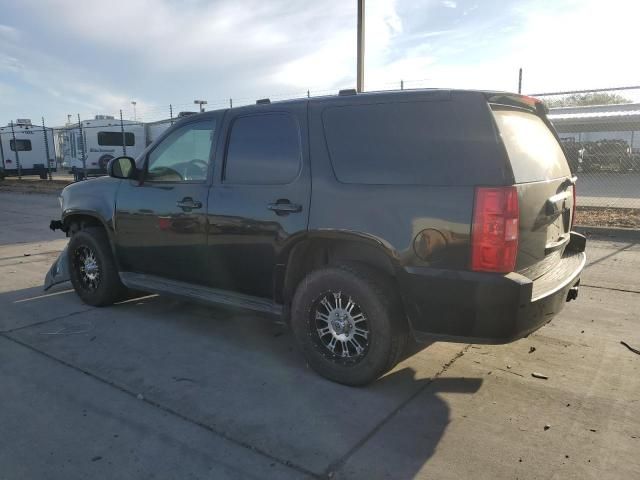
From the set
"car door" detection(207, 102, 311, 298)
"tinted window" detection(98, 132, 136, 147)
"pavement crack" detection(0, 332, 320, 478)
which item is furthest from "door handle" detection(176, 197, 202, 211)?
"tinted window" detection(98, 132, 136, 147)

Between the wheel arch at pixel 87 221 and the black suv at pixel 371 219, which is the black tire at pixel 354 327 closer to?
the black suv at pixel 371 219

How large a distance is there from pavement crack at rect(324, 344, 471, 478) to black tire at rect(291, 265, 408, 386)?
9.7 inches

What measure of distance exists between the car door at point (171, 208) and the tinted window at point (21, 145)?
28.9m

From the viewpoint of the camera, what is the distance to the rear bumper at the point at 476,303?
114 inches

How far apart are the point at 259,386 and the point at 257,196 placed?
136 centimetres

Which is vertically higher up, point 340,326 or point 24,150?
point 24,150

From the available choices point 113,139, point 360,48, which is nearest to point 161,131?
point 113,139

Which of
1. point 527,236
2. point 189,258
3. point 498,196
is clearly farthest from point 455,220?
point 189,258

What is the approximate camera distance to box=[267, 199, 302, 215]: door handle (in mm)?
3559

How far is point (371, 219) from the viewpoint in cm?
323

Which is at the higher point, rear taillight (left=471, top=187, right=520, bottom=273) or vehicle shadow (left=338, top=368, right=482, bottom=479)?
rear taillight (left=471, top=187, right=520, bottom=273)

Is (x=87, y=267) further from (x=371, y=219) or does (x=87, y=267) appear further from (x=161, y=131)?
(x=161, y=131)

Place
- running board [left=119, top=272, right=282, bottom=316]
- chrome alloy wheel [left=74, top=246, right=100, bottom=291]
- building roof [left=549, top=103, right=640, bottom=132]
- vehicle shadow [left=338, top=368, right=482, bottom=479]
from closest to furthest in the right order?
vehicle shadow [left=338, top=368, right=482, bottom=479]
running board [left=119, top=272, right=282, bottom=316]
chrome alloy wheel [left=74, top=246, right=100, bottom=291]
building roof [left=549, top=103, right=640, bottom=132]

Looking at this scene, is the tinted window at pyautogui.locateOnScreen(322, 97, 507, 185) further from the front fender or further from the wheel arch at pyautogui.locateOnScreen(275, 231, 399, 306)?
the front fender
